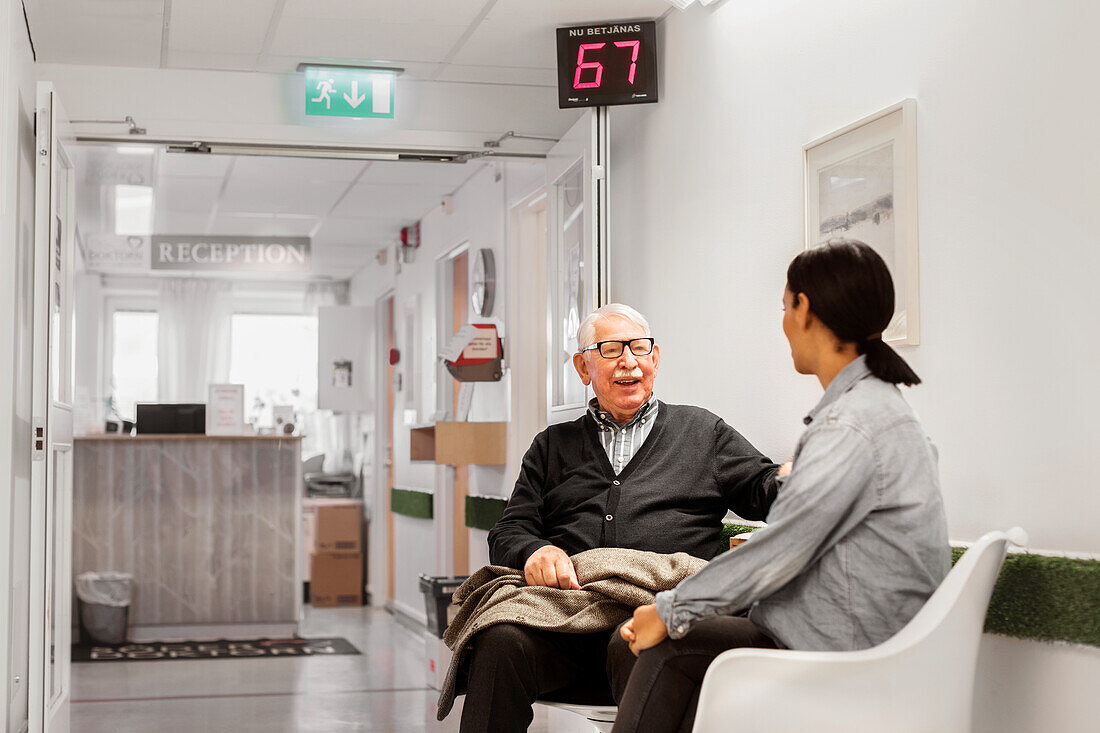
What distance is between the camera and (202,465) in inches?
305

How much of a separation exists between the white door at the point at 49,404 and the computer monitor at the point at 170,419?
352 centimetres

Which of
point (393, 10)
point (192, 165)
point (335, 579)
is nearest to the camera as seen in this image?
point (393, 10)

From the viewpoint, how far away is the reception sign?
7.95 meters

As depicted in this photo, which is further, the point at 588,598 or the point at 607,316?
the point at 607,316

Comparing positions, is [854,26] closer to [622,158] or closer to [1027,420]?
[1027,420]

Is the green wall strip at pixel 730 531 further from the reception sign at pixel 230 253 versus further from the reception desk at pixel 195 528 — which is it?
the reception sign at pixel 230 253

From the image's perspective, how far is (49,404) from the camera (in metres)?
3.78

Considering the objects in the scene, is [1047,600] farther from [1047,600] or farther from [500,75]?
[500,75]

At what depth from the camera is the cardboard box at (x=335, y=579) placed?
9.42 m

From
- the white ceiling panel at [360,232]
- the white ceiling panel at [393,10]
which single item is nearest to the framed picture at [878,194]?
the white ceiling panel at [393,10]

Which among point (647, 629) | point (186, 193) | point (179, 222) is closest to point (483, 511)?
point (186, 193)

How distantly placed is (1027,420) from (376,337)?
797cm

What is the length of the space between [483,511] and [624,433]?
3.34 meters

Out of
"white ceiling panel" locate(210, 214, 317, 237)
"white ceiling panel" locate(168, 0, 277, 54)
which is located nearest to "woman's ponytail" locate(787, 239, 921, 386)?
"white ceiling panel" locate(168, 0, 277, 54)
